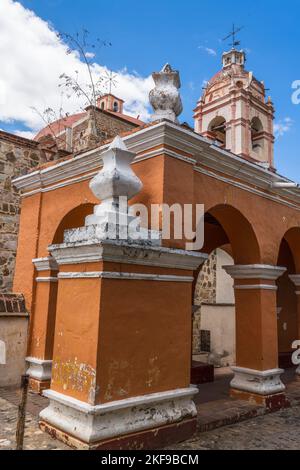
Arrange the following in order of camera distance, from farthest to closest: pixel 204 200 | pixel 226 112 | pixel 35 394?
pixel 226 112 < pixel 35 394 < pixel 204 200

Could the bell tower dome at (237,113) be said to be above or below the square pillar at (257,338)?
above

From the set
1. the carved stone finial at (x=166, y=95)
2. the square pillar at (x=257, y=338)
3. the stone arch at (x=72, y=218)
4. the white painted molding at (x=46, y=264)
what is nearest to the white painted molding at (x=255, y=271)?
the square pillar at (x=257, y=338)

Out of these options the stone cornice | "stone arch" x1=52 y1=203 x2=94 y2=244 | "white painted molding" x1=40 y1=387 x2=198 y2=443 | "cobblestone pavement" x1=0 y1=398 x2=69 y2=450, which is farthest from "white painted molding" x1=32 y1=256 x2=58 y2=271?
"white painted molding" x1=40 y1=387 x2=198 y2=443

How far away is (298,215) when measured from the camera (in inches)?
281

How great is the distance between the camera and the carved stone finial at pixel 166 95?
4.74m

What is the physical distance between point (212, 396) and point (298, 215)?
3414 millimetres

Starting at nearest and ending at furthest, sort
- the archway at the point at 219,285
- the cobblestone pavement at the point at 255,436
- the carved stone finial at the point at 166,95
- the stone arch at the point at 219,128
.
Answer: the cobblestone pavement at the point at 255,436 < the carved stone finial at the point at 166,95 < the archway at the point at 219,285 < the stone arch at the point at 219,128

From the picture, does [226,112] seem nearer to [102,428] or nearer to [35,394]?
[35,394]

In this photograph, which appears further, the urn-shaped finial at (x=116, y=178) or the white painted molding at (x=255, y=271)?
the white painted molding at (x=255, y=271)

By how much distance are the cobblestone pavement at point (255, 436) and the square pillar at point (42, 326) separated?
2.62 meters

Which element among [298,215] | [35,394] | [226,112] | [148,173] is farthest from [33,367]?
[226,112]

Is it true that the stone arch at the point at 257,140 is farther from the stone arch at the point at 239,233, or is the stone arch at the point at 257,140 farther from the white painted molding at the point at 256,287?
the white painted molding at the point at 256,287
